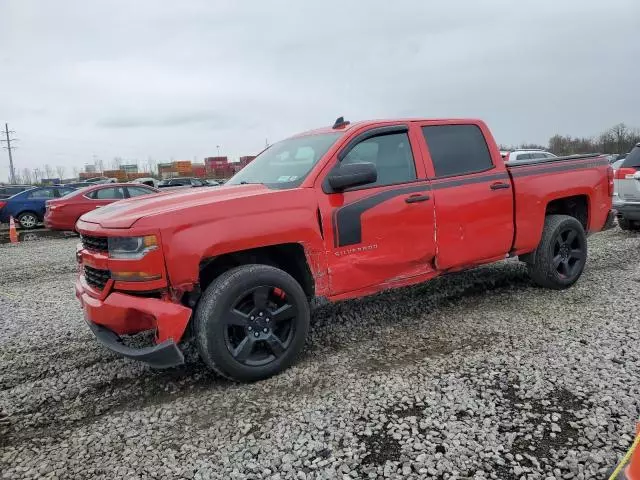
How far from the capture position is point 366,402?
3119 mm

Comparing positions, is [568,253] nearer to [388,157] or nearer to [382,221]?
[388,157]

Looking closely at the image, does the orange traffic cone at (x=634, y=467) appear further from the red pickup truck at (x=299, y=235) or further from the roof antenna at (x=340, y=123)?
the roof antenna at (x=340, y=123)

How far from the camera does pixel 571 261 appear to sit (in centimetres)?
554

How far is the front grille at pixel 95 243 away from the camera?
3.38 metres

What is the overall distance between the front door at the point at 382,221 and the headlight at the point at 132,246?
1299 mm

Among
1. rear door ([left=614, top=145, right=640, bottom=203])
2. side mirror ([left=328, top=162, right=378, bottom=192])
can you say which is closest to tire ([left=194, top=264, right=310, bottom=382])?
side mirror ([left=328, top=162, right=378, bottom=192])

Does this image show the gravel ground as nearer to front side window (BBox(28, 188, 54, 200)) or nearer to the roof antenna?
the roof antenna

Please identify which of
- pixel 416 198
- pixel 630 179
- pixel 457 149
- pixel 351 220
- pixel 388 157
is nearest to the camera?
pixel 351 220

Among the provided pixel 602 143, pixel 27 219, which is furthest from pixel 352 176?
pixel 602 143

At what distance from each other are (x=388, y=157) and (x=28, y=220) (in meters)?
15.5

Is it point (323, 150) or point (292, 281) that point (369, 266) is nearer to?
point (292, 281)

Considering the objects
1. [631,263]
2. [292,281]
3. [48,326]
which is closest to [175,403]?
[292,281]

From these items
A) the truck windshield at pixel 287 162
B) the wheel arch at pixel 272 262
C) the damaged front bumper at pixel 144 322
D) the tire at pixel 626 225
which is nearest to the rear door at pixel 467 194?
the truck windshield at pixel 287 162

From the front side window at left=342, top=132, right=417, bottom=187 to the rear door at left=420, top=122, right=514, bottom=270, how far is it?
0.23 meters
